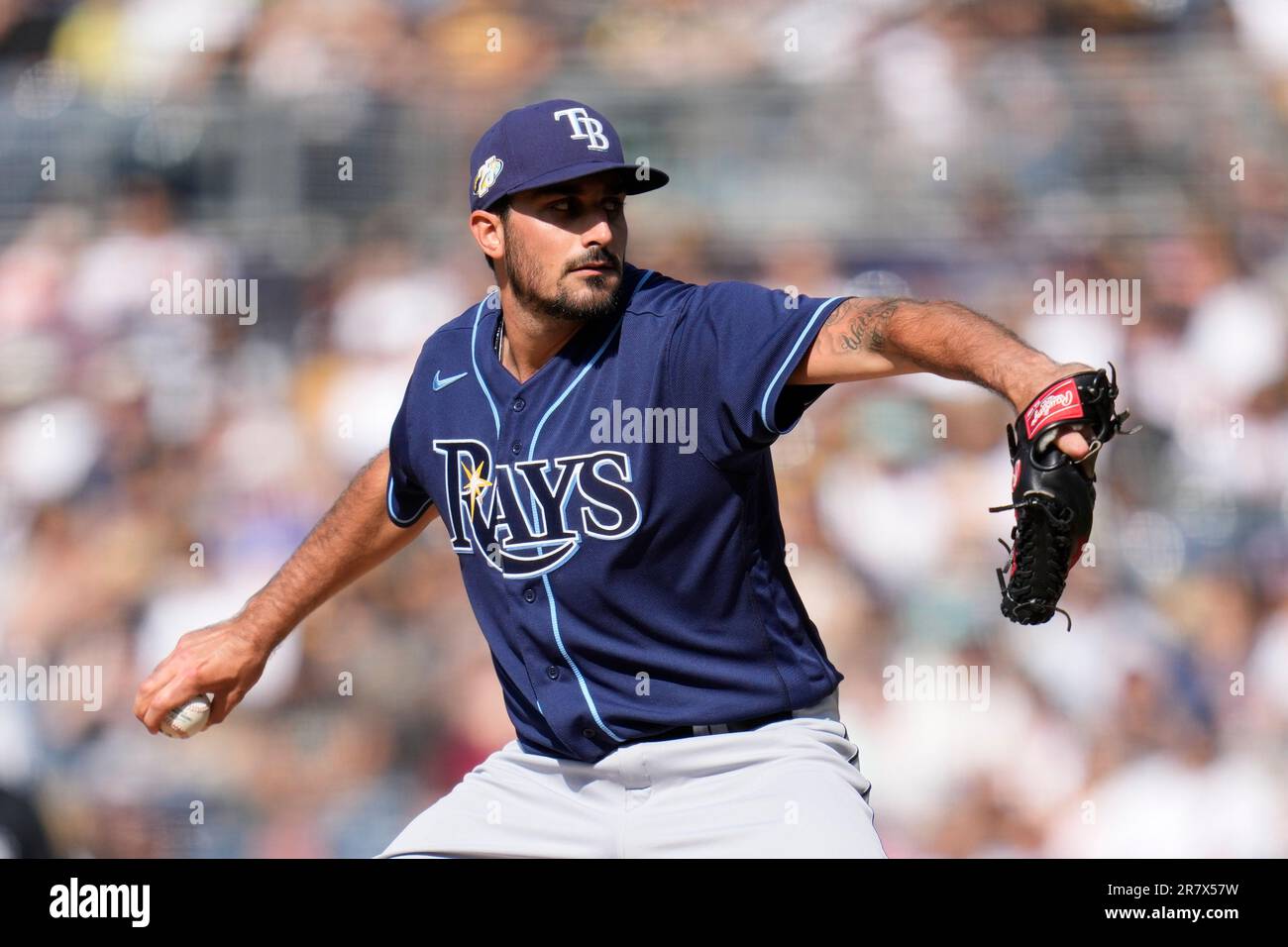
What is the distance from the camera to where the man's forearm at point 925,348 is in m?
1.97

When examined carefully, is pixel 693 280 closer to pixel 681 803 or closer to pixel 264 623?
pixel 264 623

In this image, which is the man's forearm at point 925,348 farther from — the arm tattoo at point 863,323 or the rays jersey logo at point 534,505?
the rays jersey logo at point 534,505

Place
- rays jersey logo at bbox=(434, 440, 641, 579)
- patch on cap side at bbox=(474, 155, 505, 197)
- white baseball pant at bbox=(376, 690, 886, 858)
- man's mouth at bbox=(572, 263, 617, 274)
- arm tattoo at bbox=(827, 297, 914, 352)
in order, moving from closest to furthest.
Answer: arm tattoo at bbox=(827, 297, 914, 352)
white baseball pant at bbox=(376, 690, 886, 858)
rays jersey logo at bbox=(434, 440, 641, 579)
man's mouth at bbox=(572, 263, 617, 274)
patch on cap side at bbox=(474, 155, 505, 197)

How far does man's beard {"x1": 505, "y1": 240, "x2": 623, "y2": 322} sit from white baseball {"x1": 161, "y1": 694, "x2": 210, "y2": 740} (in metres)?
1.05

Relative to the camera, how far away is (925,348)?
216 cm

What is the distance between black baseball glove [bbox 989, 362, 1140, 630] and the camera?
1837mm

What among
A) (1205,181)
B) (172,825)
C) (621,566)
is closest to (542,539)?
(621,566)

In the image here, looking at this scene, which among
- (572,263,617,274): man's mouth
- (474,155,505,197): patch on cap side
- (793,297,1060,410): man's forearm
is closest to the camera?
(793,297,1060,410): man's forearm

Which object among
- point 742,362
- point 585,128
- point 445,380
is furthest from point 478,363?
point 742,362

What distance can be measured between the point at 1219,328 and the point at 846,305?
129 inches

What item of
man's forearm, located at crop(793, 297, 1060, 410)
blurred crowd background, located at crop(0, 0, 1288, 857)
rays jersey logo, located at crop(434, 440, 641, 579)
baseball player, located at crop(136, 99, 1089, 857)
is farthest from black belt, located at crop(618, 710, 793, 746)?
blurred crowd background, located at crop(0, 0, 1288, 857)

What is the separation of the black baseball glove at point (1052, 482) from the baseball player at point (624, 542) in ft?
1.47

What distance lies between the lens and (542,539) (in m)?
2.60

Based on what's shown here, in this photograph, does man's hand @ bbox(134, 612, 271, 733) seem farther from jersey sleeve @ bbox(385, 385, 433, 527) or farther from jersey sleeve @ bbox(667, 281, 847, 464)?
jersey sleeve @ bbox(667, 281, 847, 464)
